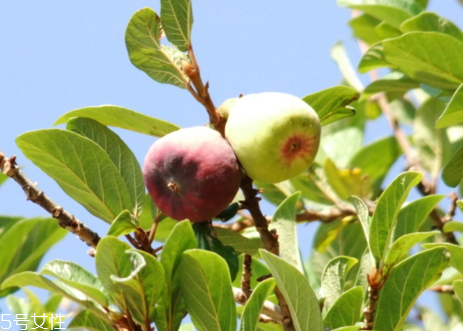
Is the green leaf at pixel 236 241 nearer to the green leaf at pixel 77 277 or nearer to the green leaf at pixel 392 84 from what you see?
the green leaf at pixel 77 277

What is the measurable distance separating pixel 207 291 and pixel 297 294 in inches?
6.6

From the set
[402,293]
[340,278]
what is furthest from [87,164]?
[402,293]

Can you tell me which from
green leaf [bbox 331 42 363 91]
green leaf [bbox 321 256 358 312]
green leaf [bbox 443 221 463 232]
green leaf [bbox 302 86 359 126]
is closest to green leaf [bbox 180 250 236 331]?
green leaf [bbox 321 256 358 312]

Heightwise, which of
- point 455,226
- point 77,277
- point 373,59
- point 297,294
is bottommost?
point 455,226

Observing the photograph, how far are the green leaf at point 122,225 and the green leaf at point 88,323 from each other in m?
0.16

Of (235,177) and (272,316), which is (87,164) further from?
(272,316)

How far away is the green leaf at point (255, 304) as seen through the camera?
121 centimetres

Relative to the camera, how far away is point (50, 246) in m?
2.18

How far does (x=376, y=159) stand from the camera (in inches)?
104

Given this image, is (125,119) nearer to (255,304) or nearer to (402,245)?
(255,304)

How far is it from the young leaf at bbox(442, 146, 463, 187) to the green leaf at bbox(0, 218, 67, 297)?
48.0 inches

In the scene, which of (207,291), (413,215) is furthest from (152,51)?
(413,215)

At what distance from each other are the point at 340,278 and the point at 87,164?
1.94 feet

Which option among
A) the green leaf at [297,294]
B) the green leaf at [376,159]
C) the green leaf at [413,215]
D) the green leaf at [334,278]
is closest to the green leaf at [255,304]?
the green leaf at [297,294]
